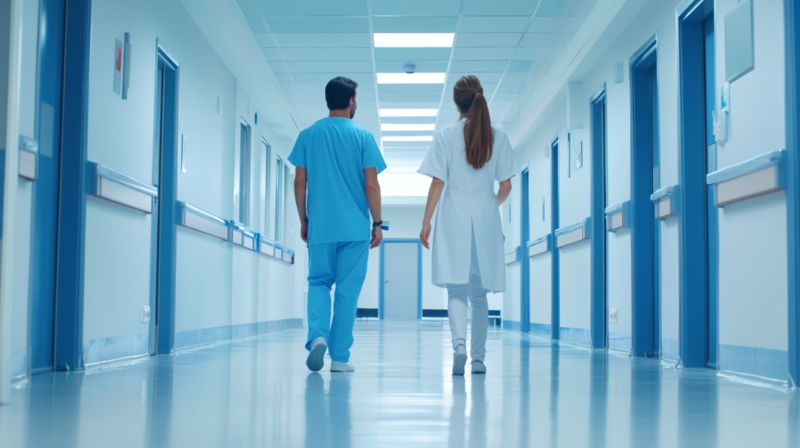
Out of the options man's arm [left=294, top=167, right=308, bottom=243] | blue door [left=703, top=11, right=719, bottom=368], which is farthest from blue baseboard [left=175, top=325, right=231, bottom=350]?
blue door [left=703, top=11, right=719, bottom=368]

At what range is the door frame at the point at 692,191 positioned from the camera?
4.49 meters

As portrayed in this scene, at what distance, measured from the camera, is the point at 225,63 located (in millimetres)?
7430

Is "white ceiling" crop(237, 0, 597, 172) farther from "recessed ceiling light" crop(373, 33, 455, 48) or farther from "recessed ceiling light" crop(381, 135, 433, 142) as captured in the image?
"recessed ceiling light" crop(381, 135, 433, 142)

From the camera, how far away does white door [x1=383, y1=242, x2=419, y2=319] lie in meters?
19.3

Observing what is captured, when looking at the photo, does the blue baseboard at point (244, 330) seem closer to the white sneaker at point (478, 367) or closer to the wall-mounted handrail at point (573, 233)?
the wall-mounted handrail at point (573, 233)

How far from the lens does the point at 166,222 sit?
18.4 feet

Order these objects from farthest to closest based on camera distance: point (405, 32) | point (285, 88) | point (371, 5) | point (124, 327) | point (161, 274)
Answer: point (285, 88) → point (405, 32) → point (371, 5) → point (161, 274) → point (124, 327)

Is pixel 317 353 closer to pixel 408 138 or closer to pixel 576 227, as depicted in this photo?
pixel 576 227

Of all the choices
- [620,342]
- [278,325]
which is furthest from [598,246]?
[278,325]

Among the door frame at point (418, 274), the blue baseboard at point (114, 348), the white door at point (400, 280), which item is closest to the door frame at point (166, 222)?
the blue baseboard at point (114, 348)

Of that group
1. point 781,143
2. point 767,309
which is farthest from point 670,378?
point 781,143

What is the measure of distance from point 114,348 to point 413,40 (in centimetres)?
449

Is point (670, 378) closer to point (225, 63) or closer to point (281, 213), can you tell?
point (225, 63)

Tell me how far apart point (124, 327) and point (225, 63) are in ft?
12.0
